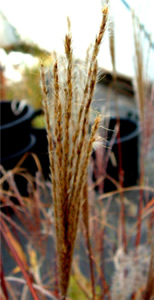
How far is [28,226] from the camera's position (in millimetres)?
774

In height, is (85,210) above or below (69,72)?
below

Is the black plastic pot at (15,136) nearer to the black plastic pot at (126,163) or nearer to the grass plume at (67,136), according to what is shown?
the black plastic pot at (126,163)

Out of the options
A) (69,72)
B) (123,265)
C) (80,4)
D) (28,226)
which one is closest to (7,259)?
(28,226)

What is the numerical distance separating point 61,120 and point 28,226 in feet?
1.85

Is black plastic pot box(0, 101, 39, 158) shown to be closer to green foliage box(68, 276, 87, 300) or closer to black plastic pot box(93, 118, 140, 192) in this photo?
black plastic pot box(93, 118, 140, 192)

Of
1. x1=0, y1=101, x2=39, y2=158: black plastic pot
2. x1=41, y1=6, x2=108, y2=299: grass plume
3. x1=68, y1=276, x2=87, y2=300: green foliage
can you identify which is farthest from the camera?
x1=0, y1=101, x2=39, y2=158: black plastic pot

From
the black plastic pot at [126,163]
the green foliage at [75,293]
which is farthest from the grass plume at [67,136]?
the black plastic pot at [126,163]

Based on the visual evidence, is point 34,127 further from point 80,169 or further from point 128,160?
point 80,169

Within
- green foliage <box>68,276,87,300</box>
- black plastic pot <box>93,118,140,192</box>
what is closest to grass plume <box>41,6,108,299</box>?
green foliage <box>68,276,87,300</box>

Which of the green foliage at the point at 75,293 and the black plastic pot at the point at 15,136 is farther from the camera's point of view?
the black plastic pot at the point at 15,136

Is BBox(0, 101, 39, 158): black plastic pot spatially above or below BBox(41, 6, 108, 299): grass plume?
below

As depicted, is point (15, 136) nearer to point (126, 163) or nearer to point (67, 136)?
point (126, 163)

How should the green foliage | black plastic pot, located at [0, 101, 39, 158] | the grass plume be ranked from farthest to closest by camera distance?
black plastic pot, located at [0, 101, 39, 158] → the green foliage → the grass plume

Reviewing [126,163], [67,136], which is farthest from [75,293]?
[126,163]
